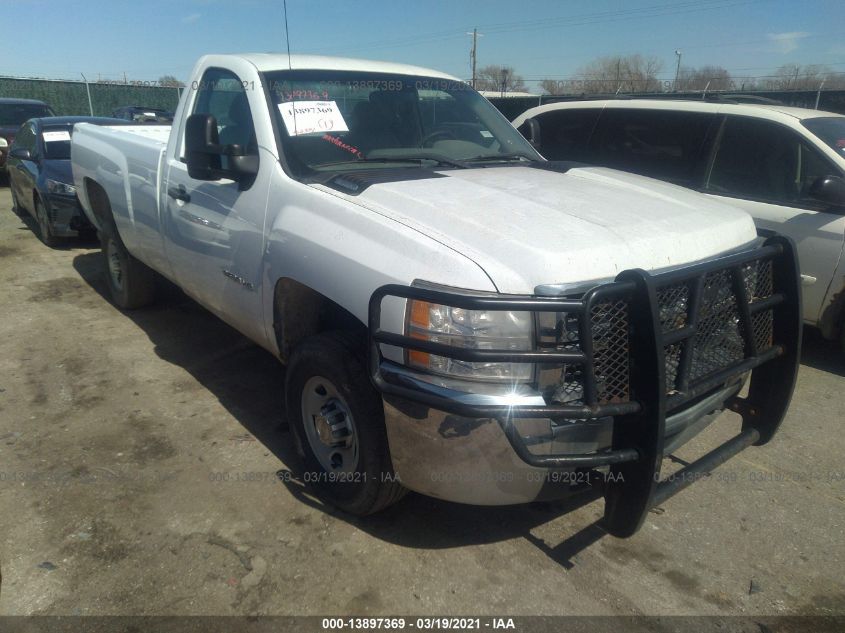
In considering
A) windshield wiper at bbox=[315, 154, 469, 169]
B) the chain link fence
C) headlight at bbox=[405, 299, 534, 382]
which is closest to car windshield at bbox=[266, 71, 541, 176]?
windshield wiper at bbox=[315, 154, 469, 169]

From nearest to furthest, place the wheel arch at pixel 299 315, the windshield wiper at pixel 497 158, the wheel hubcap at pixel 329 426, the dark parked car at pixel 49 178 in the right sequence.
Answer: the wheel hubcap at pixel 329 426
the wheel arch at pixel 299 315
the windshield wiper at pixel 497 158
the dark parked car at pixel 49 178

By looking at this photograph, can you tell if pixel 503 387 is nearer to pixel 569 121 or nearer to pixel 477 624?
pixel 477 624

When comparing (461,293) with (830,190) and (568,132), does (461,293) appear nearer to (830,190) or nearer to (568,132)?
(830,190)

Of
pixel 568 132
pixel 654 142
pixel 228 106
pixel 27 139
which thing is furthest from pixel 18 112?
pixel 654 142

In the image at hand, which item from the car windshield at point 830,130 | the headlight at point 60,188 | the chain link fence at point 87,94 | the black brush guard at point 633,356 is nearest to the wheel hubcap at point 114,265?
the headlight at point 60,188

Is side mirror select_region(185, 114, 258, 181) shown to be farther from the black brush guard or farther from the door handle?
the black brush guard

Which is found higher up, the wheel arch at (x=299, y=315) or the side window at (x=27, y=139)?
the side window at (x=27, y=139)

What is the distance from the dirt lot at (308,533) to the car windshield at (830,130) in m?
1.94

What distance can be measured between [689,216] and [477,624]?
1898 millimetres

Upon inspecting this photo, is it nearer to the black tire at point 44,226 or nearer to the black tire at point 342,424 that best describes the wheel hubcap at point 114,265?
the black tire at point 44,226

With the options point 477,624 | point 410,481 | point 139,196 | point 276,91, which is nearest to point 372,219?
point 410,481

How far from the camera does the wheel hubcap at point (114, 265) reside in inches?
227

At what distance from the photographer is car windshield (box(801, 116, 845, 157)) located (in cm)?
482

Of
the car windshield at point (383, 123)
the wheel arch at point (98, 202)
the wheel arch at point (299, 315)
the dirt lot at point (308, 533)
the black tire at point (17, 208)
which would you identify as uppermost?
the car windshield at point (383, 123)
